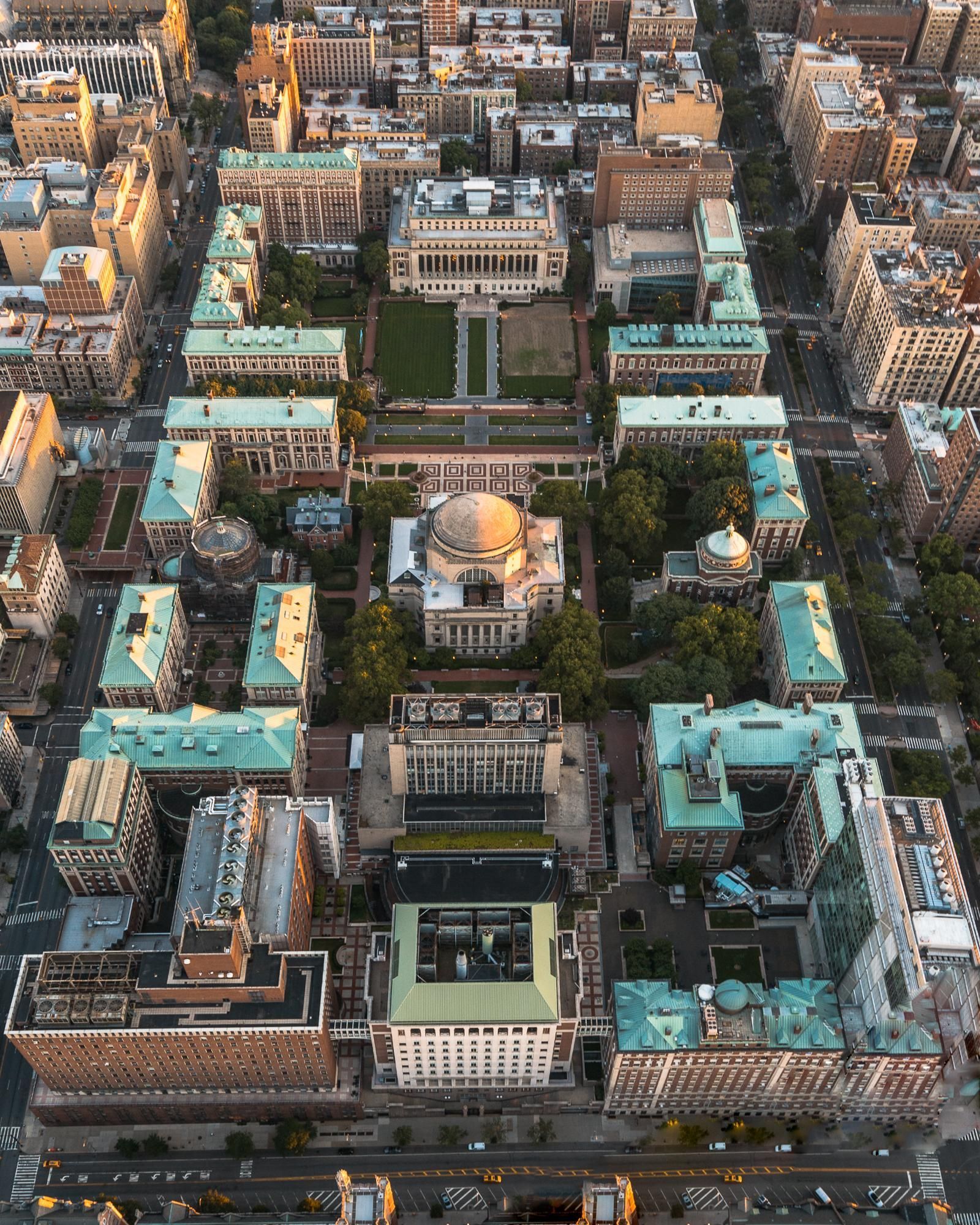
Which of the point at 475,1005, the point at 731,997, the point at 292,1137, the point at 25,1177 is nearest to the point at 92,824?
the point at 25,1177

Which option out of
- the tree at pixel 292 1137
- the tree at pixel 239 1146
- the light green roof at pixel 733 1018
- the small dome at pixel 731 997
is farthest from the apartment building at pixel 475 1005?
the small dome at pixel 731 997

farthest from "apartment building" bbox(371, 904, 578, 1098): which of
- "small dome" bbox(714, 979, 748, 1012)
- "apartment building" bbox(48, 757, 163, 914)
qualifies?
"apartment building" bbox(48, 757, 163, 914)

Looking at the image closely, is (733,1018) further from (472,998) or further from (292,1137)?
(292,1137)

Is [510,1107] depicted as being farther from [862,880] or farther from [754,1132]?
[862,880]

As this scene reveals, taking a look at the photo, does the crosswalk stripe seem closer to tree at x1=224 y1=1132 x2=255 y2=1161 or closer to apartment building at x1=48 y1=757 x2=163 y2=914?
tree at x1=224 y1=1132 x2=255 y2=1161

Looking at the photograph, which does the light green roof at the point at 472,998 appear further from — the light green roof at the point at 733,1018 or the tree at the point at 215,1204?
the tree at the point at 215,1204

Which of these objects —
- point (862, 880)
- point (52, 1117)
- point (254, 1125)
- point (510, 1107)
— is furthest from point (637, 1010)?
point (52, 1117)
